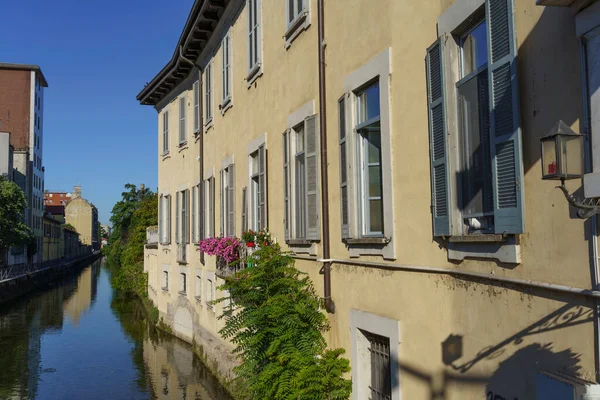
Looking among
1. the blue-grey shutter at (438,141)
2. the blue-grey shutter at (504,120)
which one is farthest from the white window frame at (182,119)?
the blue-grey shutter at (504,120)

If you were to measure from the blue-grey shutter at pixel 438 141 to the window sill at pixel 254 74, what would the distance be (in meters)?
5.93

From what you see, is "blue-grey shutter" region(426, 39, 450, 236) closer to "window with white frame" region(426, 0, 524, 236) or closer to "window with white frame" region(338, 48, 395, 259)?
"window with white frame" region(426, 0, 524, 236)

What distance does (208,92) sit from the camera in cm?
1554

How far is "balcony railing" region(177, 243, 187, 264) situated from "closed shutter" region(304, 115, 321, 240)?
11.1m

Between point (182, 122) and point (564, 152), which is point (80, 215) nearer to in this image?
point (182, 122)

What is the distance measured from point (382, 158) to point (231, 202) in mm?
7140

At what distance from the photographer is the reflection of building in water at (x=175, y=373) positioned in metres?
13.7

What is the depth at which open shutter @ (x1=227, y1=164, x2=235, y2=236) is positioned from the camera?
493 inches

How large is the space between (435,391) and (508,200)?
1974mm

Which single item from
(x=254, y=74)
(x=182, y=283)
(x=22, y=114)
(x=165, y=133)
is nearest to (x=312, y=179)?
(x=254, y=74)

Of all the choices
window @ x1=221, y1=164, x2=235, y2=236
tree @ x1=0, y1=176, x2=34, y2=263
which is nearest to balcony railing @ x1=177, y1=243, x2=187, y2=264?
window @ x1=221, y1=164, x2=235, y2=236

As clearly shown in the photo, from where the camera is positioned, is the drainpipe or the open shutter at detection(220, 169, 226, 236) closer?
the drainpipe

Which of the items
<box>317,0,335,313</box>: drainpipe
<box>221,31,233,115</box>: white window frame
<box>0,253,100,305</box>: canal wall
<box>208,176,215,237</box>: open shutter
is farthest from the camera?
<box>0,253,100,305</box>: canal wall

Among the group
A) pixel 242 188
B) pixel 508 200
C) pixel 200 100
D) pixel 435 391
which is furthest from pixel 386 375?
pixel 200 100
